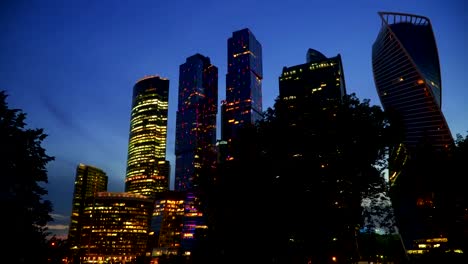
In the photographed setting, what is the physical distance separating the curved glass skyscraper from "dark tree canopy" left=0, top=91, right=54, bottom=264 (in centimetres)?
12303

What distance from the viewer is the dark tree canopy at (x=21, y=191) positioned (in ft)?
55.2

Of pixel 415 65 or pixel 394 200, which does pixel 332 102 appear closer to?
pixel 394 200

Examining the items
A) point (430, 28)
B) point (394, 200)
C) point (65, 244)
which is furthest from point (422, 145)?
point (430, 28)

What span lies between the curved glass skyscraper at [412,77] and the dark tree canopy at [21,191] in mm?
123025

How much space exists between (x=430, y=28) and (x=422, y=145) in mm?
133282

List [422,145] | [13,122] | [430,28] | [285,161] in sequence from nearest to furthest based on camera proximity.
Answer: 1. [13,122]
2. [285,161]
3. [422,145]
4. [430,28]

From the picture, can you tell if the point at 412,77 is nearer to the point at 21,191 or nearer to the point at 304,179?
the point at 304,179

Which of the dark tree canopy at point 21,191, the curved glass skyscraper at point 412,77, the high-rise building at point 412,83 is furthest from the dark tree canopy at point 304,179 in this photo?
the curved glass skyscraper at point 412,77

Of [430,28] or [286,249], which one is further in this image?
[430,28]

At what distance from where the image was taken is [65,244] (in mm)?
17406

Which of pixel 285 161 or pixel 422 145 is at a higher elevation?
pixel 422 145

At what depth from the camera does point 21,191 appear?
707 inches

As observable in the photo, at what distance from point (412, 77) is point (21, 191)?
449 ft

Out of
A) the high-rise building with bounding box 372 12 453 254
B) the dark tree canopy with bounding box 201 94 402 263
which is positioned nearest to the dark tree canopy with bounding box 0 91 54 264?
the dark tree canopy with bounding box 201 94 402 263
